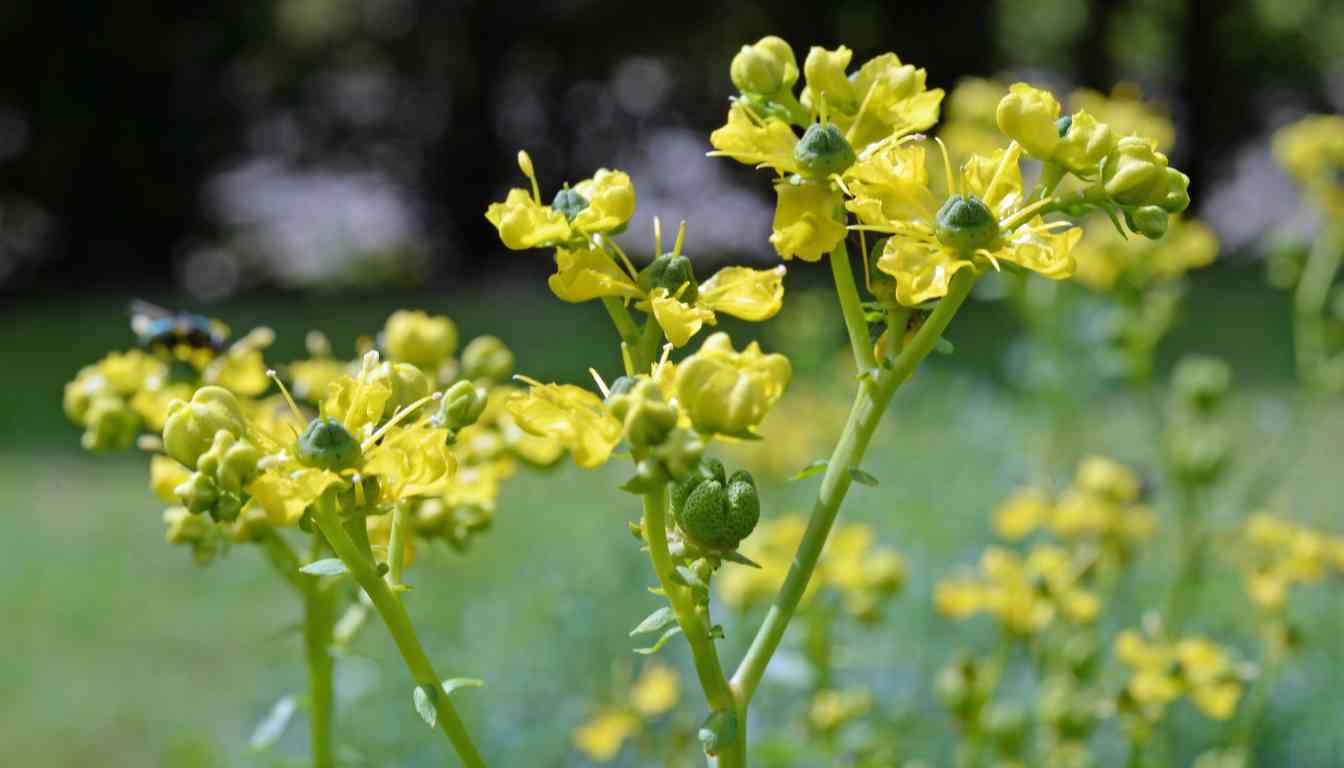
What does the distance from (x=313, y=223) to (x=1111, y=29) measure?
712 cm

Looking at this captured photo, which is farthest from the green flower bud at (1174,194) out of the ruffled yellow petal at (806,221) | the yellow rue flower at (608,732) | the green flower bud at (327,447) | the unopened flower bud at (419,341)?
the yellow rue flower at (608,732)

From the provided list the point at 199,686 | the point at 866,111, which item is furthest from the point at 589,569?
the point at 866,111

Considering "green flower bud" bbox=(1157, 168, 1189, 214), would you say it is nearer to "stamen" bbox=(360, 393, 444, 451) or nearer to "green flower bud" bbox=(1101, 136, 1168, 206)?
"green flower bud" bbox=(1101, 136, 1168, 206)

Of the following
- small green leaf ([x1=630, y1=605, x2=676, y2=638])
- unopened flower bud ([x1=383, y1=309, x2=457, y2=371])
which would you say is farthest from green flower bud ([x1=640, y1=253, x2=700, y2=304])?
unopened flower bud ([x1=383, y1=309, x2=457, y2=371])

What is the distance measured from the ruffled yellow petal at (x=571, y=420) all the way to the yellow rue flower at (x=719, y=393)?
2.1 inches

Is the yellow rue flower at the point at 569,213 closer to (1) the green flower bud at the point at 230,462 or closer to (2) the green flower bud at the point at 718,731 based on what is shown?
(1) the green flower bud at the point at 230,462

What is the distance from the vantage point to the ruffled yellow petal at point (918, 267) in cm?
96

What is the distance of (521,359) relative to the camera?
7.66 metres

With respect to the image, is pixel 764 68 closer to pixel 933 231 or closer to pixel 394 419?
pixel 933 231

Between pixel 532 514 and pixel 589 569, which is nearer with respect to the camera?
pixel 589 569

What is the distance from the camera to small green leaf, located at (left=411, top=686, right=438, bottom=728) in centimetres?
95

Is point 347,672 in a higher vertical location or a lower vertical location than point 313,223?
lower

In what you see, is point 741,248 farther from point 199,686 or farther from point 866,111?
point 866,111

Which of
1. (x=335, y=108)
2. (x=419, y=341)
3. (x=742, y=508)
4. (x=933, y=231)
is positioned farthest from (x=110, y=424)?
(x=335, y=108)
